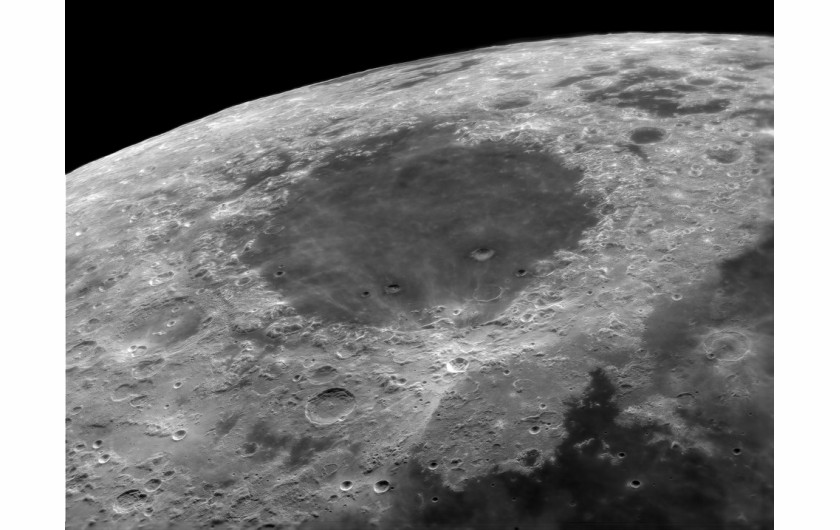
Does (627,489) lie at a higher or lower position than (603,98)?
lower

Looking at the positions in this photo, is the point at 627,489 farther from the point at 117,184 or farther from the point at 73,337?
the point at 117,184

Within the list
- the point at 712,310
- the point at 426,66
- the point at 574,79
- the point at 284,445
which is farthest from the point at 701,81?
the point at 284,445

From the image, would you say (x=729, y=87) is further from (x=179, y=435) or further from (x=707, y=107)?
(x=179, y=435)

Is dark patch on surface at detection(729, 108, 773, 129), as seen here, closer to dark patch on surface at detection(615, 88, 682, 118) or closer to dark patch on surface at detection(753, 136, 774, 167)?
dark patch on surface at detection(753, 136, 774, 167)

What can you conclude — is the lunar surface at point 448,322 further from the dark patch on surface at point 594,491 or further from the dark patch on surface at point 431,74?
the dark patch on surface at point 431,74

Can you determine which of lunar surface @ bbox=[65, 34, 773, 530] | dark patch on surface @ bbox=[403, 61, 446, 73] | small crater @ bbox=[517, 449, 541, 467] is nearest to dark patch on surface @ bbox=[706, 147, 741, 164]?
lunar surface @ bbox=[65, 34, 773, 530]

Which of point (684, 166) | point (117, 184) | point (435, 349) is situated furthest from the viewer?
point (117, 184)

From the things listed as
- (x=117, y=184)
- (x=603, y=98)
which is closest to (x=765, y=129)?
(x=603, y=98)
